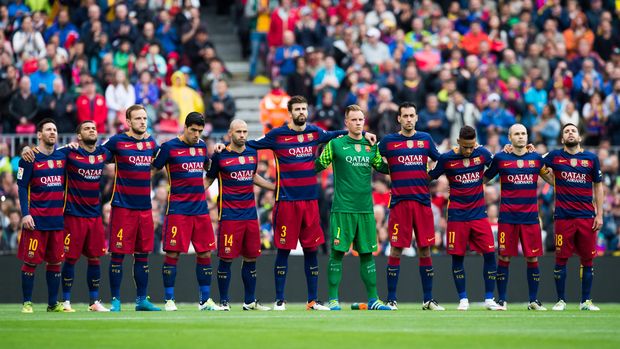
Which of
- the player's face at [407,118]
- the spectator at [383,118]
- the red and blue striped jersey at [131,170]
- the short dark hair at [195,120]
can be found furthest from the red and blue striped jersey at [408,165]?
the spectator at [383,118]

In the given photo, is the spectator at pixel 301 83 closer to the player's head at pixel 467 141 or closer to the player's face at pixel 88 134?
the player's head at pixel 467 141

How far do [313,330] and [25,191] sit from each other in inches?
226

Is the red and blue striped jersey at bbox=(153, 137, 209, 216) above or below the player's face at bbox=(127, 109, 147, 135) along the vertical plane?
below

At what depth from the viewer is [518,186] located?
2041 centimetres

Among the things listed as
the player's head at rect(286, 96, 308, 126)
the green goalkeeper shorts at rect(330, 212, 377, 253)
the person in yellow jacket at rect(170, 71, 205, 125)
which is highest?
the person in yellow jacket at rect(170, 71, 205, 125)

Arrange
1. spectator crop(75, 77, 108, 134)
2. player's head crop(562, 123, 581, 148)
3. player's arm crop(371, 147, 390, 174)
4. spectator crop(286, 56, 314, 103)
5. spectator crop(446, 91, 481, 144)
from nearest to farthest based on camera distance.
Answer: player's arm crop(371, 147, 390, 174) < player's head crop(562, 123, 581, 148) < spectator crop(75, 77, 108, 134) < spectator crop(446, 91, 481, 144) < spectator crop(286, 56, 314, 103)

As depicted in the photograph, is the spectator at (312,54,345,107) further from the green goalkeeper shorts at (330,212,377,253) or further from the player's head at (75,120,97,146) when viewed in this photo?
the player's head at (75,120,97,146)

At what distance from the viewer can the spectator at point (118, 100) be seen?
91.0 feet

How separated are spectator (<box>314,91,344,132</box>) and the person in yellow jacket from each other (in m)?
2.41

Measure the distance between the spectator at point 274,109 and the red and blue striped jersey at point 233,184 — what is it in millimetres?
8142

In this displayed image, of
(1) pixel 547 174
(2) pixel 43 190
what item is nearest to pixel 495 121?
(1) pixel 547 174

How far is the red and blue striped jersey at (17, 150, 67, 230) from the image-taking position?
64.3 feet

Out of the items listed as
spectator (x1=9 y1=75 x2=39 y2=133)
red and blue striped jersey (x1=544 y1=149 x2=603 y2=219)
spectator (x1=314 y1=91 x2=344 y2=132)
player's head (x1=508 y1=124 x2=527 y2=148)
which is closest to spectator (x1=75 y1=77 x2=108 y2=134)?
spectator (x1=9 y1=75 x2=39 y2=133)

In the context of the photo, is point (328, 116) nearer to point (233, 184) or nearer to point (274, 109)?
point (274, 109)
